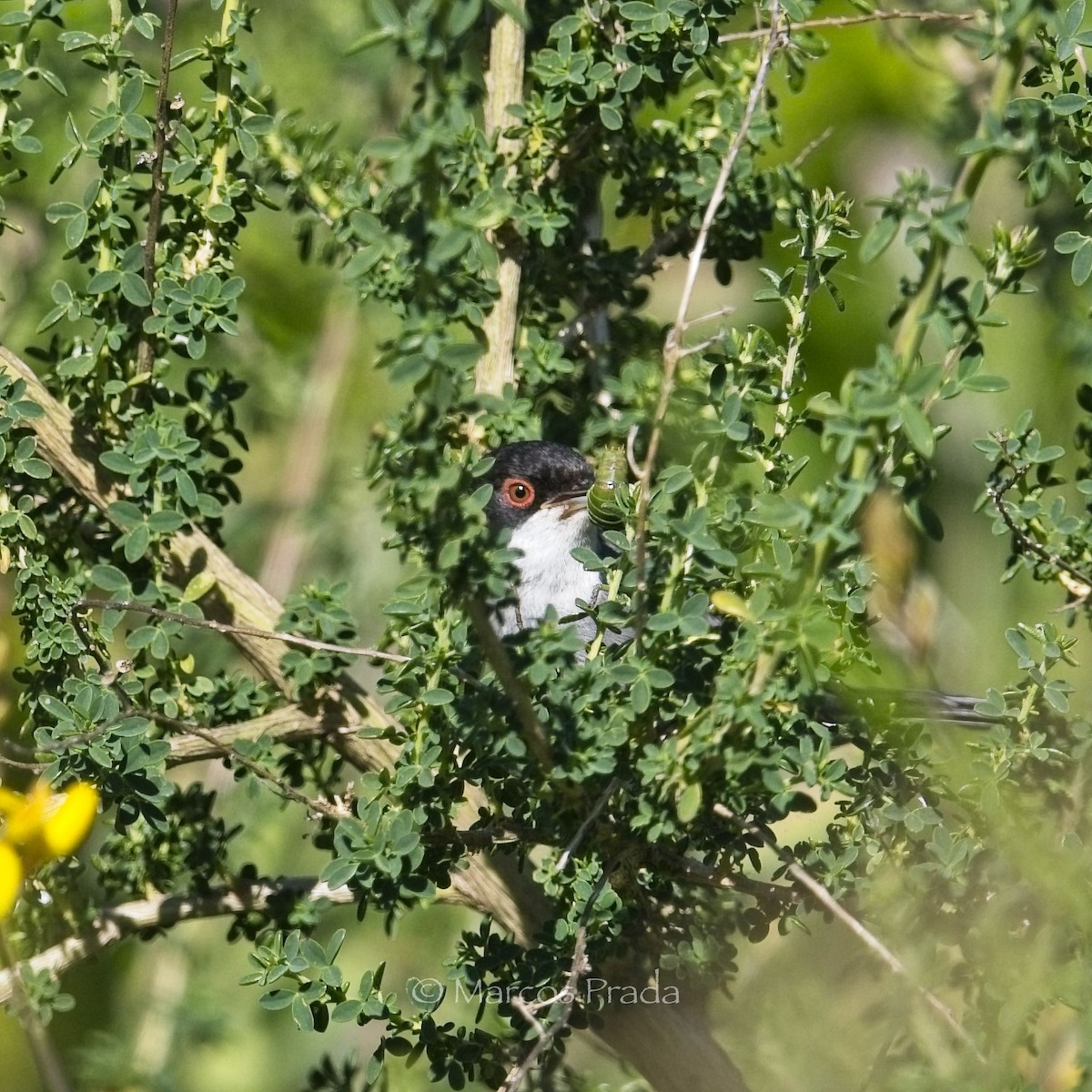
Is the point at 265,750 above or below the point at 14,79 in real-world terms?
below

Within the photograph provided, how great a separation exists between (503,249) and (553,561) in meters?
1.17

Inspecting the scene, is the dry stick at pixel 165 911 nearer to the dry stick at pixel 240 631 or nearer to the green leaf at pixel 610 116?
the dry stick at pixel 240 631

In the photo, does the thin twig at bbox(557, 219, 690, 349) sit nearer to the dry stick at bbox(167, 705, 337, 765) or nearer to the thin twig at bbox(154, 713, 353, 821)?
the dry stick at bbox(167, 705, 337, 765)

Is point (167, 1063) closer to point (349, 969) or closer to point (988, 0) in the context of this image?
point (349, 969)

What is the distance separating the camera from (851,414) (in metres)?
1.34

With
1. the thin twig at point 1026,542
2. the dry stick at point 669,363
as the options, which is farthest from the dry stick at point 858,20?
the thin twig at point 1026,542

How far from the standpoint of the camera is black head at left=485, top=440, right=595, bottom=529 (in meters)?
3.07

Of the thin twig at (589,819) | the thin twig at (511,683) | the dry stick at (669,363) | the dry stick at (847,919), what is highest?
the dry stick at (669,363)

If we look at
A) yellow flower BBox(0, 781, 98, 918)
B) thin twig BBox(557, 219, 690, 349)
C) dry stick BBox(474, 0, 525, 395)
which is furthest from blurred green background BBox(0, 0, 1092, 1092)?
yellow flower BBox(0, 781, 98, 918)

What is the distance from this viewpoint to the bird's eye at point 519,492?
323cm

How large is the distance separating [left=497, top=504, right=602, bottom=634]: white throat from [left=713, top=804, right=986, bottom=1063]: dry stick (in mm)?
1506

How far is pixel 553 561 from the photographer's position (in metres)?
3.37

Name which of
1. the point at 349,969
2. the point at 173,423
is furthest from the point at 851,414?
the point at 349,969

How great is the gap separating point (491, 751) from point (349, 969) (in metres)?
2.13
